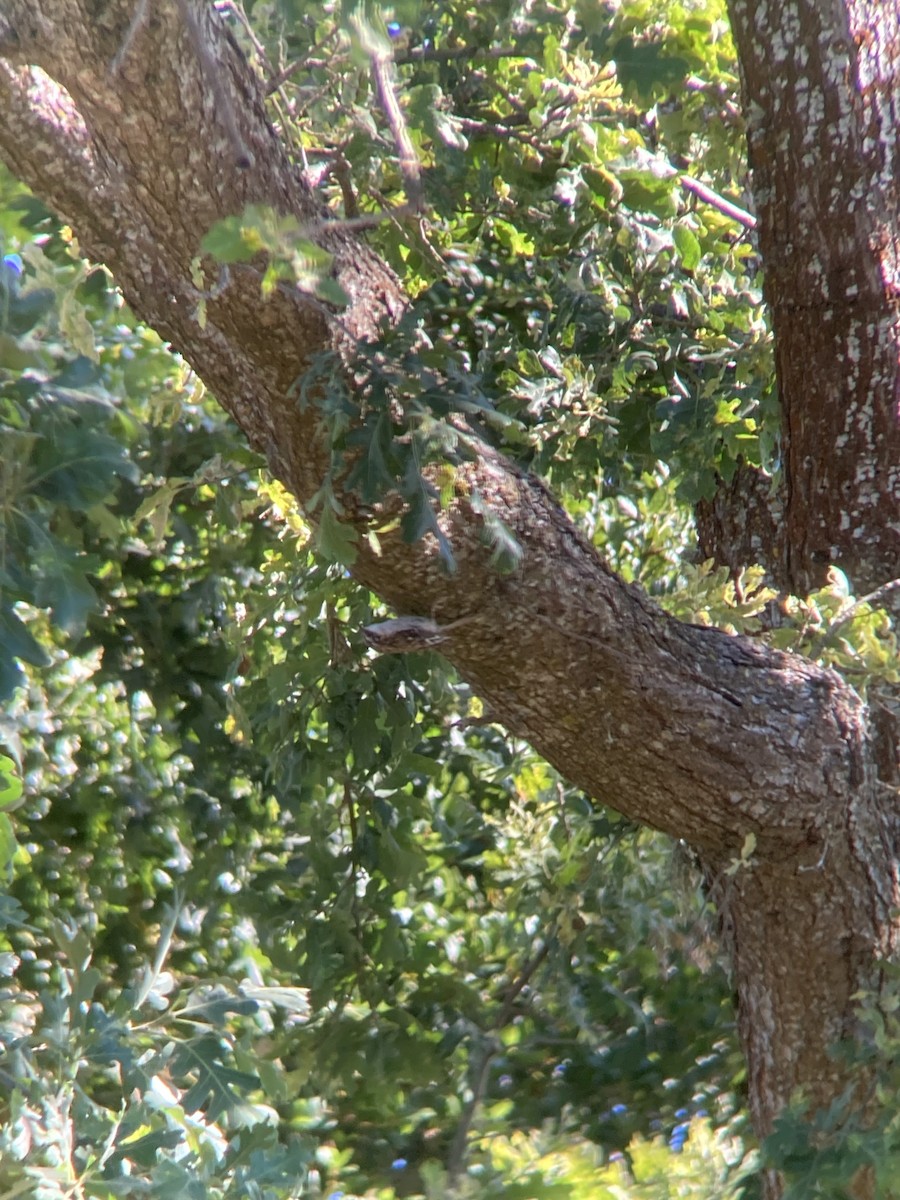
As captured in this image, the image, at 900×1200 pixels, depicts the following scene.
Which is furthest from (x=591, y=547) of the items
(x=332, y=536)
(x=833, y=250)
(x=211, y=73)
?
(x=211, y=73)

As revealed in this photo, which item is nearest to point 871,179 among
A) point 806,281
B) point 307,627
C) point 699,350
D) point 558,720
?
point 806,281

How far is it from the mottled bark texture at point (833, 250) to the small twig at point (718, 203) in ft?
0.28

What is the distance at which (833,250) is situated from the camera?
1780 mm

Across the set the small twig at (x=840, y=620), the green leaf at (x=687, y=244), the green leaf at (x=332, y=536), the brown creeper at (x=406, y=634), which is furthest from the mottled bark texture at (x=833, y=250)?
the green leaf at (x=332, y=536)

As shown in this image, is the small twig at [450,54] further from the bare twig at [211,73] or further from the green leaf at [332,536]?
the green leaf at [332,536]

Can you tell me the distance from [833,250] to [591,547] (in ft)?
1.96

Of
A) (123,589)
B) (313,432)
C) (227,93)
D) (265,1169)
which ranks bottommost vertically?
(265,1169)

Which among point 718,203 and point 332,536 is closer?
point 332,536

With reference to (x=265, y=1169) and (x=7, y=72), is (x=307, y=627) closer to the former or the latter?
(x=265, y=1169)

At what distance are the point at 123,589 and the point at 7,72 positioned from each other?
5.60ft

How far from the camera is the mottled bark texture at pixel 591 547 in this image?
127cm

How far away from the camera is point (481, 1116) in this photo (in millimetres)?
2602

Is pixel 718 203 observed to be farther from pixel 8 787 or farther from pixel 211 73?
pixel 8 787

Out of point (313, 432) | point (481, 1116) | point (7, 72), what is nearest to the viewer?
point (7, 72)
